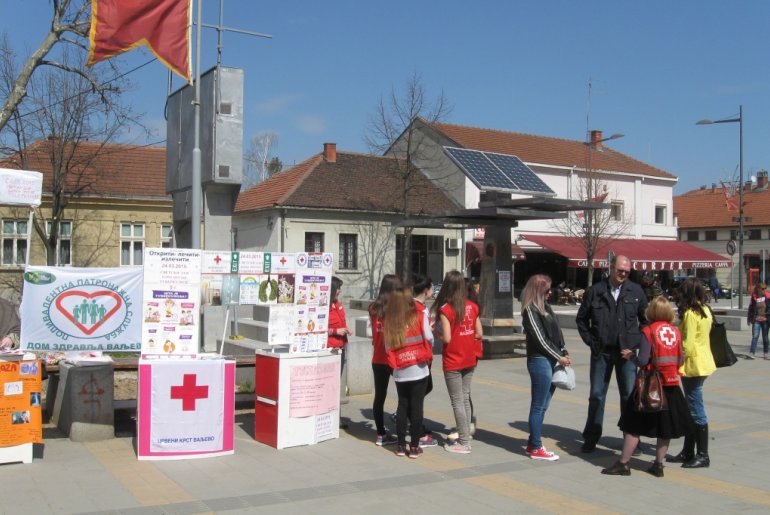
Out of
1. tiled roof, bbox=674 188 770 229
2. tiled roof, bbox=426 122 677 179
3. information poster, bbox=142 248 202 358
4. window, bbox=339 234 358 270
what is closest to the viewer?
information poster, bbox=142 248 202 358

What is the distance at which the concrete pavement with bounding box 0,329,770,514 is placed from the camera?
6.04 m

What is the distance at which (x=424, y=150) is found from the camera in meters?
43.2

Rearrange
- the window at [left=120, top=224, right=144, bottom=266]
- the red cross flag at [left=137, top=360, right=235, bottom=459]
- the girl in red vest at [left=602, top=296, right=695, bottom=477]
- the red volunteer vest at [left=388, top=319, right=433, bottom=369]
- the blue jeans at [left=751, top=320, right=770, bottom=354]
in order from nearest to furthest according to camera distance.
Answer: the girl in red vest at [left=602, top=296, right=695, bottom=477]
the red cross flag at [left=137, top=360, right=235, bottom=459]
the red volunteer vest at [left=388, top=319, right=433, bottom=369]
the blue jeans at [left=751, top=320, right=770, bottom=354]
the window at [left=120, top=224, right=144, bottom=266]

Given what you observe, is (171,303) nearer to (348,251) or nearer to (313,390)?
(313,390)

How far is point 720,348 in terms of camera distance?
27.8 ft

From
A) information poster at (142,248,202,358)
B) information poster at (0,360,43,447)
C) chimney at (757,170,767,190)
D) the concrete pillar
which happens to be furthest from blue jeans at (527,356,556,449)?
chimney at (757,170,767,190)

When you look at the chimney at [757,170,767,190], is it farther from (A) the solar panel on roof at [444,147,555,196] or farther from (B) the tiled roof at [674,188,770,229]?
(A) the solar panel on roof at [444,147,555,196]

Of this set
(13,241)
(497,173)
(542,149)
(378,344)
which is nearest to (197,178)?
(378,344)

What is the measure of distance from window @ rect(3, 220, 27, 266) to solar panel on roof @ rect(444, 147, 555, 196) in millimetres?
21897

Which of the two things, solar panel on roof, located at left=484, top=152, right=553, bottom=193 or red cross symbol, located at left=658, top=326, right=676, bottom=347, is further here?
solar panel on roof, located at left=484, top=152, right=553, bottom=193

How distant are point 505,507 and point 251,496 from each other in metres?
2.02

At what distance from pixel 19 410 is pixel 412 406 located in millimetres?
3649

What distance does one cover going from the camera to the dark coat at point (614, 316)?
761 cm

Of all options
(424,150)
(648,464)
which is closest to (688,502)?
(648,464)
